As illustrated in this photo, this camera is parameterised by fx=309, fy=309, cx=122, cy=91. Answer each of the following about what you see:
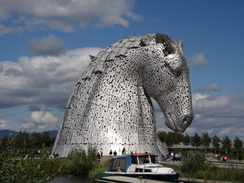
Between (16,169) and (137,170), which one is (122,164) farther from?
(16,169)

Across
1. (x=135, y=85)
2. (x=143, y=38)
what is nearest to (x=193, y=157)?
(x=135, y=85)

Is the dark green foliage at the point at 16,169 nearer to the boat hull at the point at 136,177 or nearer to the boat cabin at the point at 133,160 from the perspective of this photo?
the boat hull at the point at 136,177

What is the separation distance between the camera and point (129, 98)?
21.5 m

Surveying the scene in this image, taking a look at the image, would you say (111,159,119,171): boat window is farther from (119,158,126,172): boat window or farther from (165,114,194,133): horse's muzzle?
(165,114,194,133): horse's muzzle

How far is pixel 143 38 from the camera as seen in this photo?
72.2 feet

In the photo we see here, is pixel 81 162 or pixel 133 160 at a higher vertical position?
pixel 133 160

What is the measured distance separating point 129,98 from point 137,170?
10.7 m

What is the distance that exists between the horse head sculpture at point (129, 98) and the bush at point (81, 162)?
184cm

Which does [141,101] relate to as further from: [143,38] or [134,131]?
[143,38]

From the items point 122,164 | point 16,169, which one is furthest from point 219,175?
point 16,169

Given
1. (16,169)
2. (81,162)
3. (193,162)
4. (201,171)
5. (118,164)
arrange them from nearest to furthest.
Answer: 1. (16,169)
2. (118,164)
3. (201,171)
4. (193,162)
5. (81,162)

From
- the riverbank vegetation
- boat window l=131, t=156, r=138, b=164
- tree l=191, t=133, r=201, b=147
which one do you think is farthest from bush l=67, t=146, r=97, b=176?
tree l=191, t=133, r=201, b=147

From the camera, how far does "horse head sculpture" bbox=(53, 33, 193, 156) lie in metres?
20.6

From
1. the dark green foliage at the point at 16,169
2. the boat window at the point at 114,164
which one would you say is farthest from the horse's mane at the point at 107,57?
→ the dark green foliage at the point at 16,169
